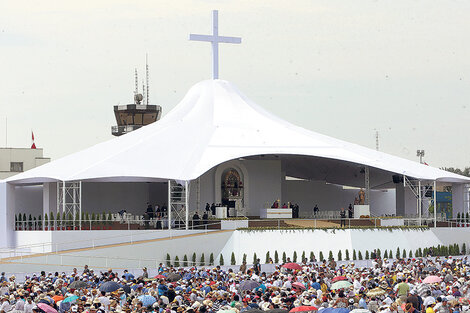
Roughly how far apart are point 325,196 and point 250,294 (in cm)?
3863

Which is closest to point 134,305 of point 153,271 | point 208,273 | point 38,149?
point 208,273

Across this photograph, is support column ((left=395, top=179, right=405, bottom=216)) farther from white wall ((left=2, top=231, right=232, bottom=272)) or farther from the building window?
the building window

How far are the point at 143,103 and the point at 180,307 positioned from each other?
90749mm

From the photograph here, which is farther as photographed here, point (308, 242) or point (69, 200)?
point (69, 200)

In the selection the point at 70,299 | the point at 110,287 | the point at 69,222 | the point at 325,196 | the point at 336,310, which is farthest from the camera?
the point at 325,196

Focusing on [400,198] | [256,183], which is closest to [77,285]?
[256,183]

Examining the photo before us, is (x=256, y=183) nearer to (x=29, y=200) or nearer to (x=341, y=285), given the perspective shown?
(x=29, y=200)

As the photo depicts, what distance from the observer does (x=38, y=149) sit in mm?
94500

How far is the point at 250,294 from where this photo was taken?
79.5 feet

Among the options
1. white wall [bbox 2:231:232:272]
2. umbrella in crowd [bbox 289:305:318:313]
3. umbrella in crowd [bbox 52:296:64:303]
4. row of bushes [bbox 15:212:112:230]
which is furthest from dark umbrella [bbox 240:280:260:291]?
row of bushes [bbox 15:212:112:230]

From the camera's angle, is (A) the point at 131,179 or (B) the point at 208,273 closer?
(B) the point at 208,273

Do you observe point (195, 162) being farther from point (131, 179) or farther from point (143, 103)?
point (143, 103)

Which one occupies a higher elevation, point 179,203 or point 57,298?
point 179,203

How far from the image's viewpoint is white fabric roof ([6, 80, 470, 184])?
4734cm
